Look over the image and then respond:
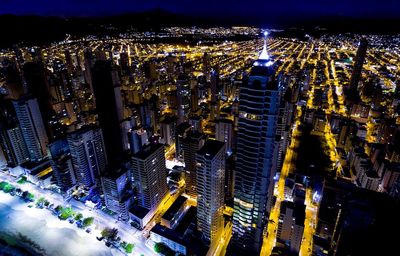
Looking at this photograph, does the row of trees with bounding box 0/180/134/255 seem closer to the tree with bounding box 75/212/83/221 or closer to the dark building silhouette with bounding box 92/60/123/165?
the tree with bounding box 75/212/83/221

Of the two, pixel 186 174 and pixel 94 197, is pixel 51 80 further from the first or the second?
pixel 186 174

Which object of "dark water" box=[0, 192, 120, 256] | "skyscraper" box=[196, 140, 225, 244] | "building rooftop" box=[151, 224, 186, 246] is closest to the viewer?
"skyscraper" box=[196, 140, 225, 244]

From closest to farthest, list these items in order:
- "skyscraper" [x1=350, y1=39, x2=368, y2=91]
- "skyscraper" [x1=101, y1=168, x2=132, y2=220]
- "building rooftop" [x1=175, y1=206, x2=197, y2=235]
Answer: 1. "building rooftop" [x1=175, y1=206, x2=197, y2=235]
2. "skyscraper" [x1=101, y1=168, x2=132, y2=220]
3. "skyscraper" [x1=350, y1=39, x2=368, y2=91]

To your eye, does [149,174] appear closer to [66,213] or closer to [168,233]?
[168,233]

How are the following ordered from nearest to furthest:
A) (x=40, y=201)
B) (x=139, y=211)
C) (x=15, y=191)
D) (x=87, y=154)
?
1. (x=139, y=211)
2. (x=40, y=201)
3. (x=87, y=154)
4. (x=15, y=191)

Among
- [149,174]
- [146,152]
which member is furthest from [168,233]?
[146,152]

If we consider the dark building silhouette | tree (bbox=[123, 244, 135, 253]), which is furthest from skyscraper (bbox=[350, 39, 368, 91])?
tree (bbox=[123, 244, 135, 253])

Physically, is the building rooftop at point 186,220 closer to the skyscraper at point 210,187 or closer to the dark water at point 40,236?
the skyscraper at point 210,187
